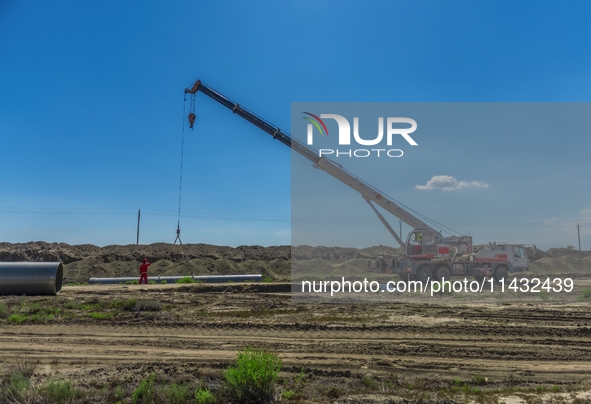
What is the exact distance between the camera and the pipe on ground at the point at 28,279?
18.7 meters

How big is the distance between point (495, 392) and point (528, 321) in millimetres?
7563

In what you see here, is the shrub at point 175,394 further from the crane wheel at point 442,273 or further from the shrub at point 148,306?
the crane wheel at point 442,273

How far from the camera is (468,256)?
1029 inches

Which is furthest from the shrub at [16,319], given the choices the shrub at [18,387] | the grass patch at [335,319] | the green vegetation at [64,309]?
the grass patch at [335,319]

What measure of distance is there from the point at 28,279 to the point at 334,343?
14.3 metres

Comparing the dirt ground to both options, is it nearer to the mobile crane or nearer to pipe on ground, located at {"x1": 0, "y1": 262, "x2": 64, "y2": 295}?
pipe on ground, located at {"x1": 0, "y1": 262, "x2": 64, "y2": 295}

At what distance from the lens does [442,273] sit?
83.7ft

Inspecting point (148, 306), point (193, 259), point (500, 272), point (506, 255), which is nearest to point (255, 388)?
point (148, 306)

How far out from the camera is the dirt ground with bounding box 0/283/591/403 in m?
8.12

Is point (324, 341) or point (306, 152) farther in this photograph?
point (306, 152)

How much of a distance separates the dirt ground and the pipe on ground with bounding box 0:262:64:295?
73.5 inches

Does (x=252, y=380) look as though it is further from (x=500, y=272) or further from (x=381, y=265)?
(x=500, y=272)

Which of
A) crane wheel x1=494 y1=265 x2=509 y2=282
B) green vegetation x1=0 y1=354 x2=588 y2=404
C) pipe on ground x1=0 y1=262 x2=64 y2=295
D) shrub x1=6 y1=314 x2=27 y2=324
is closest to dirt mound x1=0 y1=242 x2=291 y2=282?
pipe on ground x1=0 y1=262 x2=64 y2=295

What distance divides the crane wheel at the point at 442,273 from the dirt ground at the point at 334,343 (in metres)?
8.53
